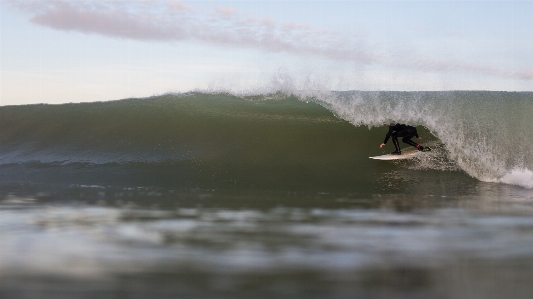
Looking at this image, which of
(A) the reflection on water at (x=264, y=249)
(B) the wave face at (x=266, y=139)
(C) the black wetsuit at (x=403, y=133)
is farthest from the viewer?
(B) the wave face at (x=266, y=139)

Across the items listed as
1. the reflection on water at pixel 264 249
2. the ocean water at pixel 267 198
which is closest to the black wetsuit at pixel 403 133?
the ocean water at pixel 267 198

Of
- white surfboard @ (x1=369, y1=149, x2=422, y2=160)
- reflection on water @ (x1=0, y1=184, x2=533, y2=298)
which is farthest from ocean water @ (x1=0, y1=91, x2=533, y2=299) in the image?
white surfboard @ (x1=369, y1=149, x2=422, y2=160)

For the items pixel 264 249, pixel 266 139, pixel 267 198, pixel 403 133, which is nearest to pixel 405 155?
pixel 403 133

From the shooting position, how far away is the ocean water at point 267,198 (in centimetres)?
384

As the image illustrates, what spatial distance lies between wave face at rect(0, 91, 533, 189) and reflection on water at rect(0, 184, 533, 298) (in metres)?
3.29

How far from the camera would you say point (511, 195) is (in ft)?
29.7

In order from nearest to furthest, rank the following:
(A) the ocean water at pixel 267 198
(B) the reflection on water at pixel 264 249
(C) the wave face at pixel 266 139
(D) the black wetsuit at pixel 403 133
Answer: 1. (B) the reflection on water at pixel 264 249
2. (A) the ocean water at pixel 267 198
3. (D) the black wetsuit at pixel 403 133
4. (C) the wave face at pixel 266 139

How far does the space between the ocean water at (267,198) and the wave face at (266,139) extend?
0.05 m

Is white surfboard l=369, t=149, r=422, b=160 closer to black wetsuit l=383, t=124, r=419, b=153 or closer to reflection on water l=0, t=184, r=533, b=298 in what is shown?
black wetsuit l=383, t=124, r=419, b=153

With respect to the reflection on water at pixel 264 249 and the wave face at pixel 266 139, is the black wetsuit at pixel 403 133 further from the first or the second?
the reflection on water at pixel 264 249

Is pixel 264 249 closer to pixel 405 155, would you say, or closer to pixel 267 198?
pixel 267 198

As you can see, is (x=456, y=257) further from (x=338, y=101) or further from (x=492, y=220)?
(x=338, y=101)

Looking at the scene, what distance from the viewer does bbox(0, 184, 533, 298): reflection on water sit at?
3590mm

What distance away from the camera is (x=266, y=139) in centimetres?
1316
